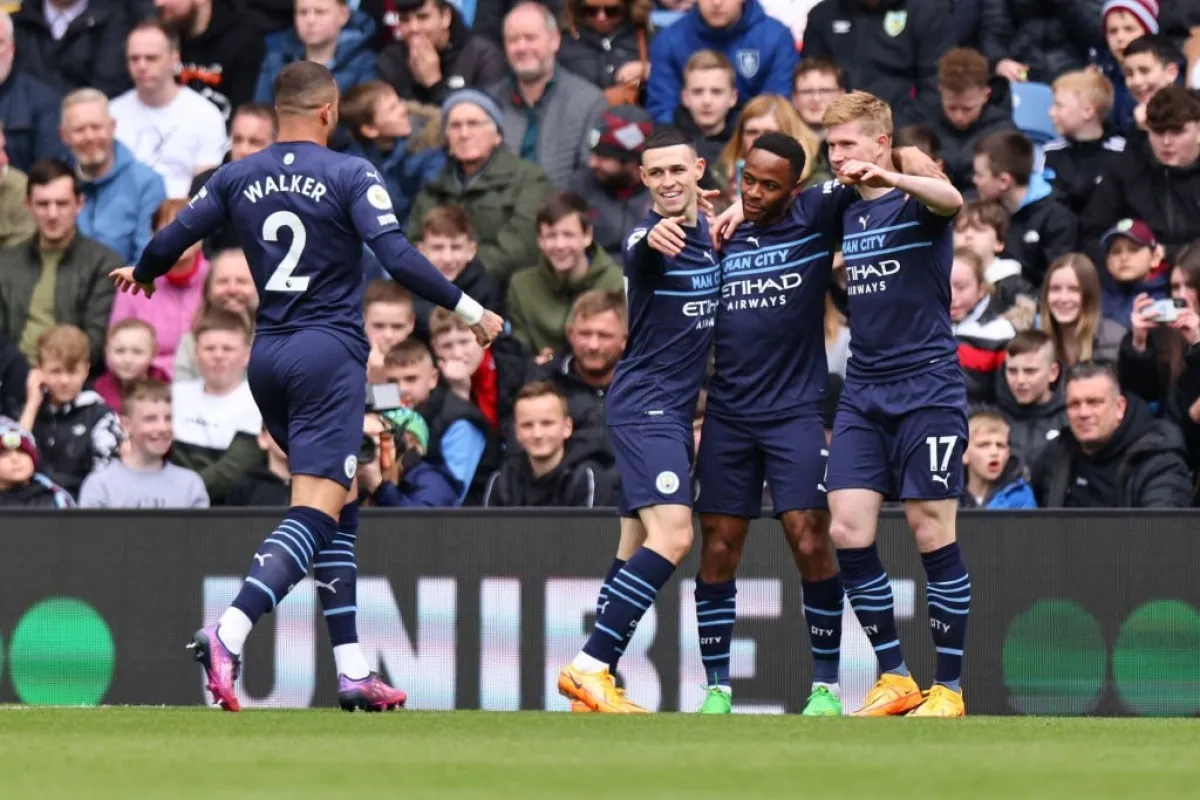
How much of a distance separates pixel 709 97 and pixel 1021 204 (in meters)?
1.85

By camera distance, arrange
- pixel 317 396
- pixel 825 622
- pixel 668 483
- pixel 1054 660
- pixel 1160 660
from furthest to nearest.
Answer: pixel 1054 660 → pixel 1160 660 → pixel 825 622 → pixel 668 483 → pixel 317 396

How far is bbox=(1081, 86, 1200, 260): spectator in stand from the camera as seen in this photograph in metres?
13.0

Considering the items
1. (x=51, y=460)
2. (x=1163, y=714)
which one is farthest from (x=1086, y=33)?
(x=51, y=460)

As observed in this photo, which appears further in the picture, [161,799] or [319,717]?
[319,717]

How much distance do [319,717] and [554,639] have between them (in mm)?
2443

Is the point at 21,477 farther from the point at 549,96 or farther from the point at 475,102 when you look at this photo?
the point at 549,96

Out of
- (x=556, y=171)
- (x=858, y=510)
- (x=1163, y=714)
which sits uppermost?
(x=556, y=171)

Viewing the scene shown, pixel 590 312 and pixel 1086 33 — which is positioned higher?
pixel 1086 33

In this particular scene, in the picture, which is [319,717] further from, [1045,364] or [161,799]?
[1045,364]

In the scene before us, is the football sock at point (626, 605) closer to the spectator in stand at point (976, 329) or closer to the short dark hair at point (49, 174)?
the spectator in stand at point (976, 329)

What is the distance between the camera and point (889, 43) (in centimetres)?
1444

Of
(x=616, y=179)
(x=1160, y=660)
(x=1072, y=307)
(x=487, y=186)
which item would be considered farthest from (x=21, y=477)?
(x=1160, y=660)

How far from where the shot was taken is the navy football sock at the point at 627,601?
30.9 ft

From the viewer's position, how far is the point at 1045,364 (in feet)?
39.7
